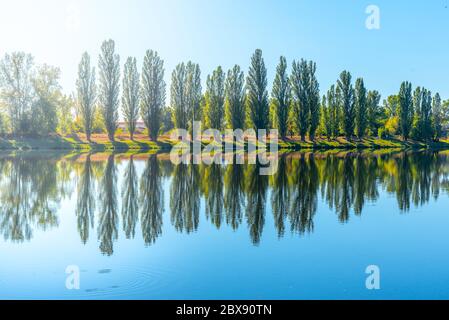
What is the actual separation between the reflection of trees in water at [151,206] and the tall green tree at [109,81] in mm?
33923

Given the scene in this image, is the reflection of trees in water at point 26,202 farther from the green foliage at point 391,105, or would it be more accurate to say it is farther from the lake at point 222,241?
the green foliage at point 391,105

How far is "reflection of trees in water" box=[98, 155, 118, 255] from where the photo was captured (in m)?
8.55

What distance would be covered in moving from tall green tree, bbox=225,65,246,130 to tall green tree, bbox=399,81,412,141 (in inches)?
1036

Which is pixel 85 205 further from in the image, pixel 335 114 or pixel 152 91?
pixel 335 114

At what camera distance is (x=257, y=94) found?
54.6 m

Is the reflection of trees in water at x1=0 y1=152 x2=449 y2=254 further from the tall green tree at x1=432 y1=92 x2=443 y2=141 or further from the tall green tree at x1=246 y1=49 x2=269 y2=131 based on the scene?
the tall green tree at x1=432 y1=92 x2=443 y2=141

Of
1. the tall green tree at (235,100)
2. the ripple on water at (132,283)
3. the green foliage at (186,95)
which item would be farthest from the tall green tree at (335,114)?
the ripple on water at (132,283)

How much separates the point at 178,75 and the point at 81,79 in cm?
1192

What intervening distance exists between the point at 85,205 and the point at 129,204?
126 centimetres

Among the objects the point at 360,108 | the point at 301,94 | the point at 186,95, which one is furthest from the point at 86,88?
the point at 360,108

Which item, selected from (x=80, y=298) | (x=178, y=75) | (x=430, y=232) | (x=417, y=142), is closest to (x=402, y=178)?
(x=430, y=232)

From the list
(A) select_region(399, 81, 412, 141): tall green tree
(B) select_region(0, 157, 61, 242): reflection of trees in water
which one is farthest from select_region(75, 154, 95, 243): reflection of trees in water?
(A) select_region(399, 81, 412, 141): tall green tree
